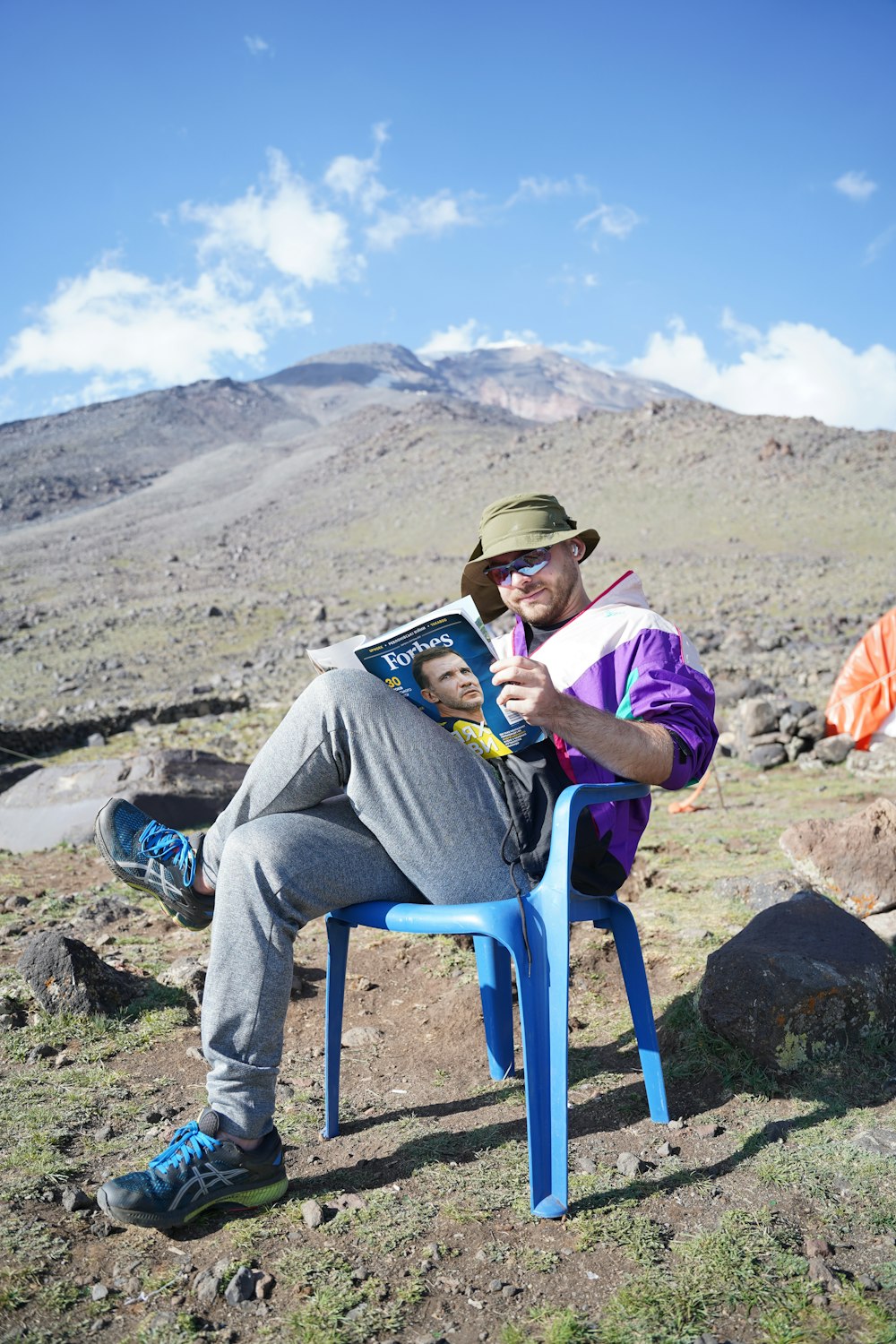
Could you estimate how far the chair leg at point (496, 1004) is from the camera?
3098 mm

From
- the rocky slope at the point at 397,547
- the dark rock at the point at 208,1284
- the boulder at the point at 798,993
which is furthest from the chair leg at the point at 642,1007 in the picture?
the rocky slope at the point at 397,547

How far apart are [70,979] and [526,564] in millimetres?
1944

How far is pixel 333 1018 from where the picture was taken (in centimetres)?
287

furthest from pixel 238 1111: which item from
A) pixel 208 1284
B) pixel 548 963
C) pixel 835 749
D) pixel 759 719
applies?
pixel 759 719

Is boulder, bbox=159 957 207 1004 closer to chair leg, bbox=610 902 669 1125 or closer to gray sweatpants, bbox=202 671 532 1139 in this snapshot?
gray sweatpants, bbox=202 671 532 1139

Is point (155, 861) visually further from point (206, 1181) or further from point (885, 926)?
point (885, 926)

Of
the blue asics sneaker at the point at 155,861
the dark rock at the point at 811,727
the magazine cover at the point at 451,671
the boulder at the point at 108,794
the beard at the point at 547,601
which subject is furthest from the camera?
the dark rock at the point at 811,727

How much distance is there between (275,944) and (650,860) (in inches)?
125

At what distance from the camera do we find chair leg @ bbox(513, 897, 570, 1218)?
2352 mm

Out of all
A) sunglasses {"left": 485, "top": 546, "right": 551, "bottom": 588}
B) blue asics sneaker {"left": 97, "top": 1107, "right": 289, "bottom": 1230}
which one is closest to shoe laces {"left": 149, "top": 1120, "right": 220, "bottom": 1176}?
blue asics sneaker {"left": 97, "top": 1107, "right": 289, "bottom": 1230}

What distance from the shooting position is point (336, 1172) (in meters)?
2.61

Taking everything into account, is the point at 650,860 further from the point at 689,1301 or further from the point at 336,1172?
the point at 689,1301

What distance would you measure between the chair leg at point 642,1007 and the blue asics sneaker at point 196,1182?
0.95 meters

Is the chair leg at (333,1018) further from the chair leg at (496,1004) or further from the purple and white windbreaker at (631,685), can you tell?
the purple and white windbreaker at (631,685)
